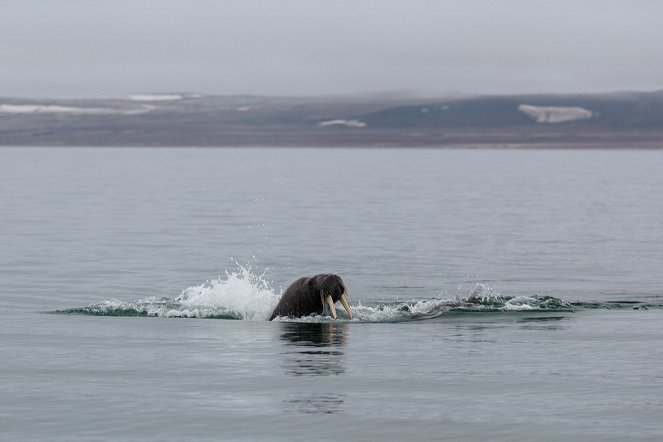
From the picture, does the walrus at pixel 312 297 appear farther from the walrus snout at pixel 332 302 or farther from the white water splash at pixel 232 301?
the white water splash at pixel 232 301

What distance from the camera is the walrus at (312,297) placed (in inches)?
1022

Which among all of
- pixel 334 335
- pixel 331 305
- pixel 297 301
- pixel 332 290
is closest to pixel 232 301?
pixel 297 301

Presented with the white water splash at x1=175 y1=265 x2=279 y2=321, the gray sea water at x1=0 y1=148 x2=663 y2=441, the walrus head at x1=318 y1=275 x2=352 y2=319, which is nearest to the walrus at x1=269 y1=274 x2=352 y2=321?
the walrus head at x1=318 y1=275 x2=352 y2=319

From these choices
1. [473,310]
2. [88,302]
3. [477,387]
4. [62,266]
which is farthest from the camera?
[62,266]

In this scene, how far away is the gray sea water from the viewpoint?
1648cm

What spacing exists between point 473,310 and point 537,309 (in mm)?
1509

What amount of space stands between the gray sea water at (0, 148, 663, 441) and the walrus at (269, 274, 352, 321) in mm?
359

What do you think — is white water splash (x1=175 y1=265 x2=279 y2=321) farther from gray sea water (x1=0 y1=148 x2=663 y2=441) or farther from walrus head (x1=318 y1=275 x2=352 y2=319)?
walrus head (x1=318 y1=275 x2=352 y2=319)

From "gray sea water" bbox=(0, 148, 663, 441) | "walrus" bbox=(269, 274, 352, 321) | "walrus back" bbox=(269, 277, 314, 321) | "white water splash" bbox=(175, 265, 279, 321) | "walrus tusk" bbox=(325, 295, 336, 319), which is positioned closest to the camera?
"gray sea water" bbox=(0, 148, 663, 441)

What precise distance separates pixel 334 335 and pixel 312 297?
223 cm

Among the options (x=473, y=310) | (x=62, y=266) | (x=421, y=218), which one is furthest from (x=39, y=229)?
(x=473, y=310)

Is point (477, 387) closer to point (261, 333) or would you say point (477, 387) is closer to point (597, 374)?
point (597, 374)

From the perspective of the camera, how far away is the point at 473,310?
2811 centimetres

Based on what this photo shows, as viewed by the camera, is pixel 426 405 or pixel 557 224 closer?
pixel 426 405
